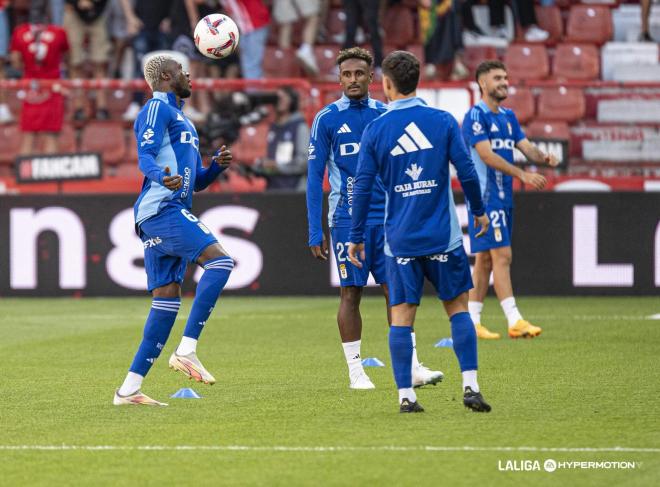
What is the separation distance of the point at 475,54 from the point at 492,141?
8729 millimetres

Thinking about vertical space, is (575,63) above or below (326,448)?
above

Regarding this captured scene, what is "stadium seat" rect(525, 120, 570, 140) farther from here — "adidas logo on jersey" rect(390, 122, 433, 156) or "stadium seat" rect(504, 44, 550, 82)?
"adidas logo on jersey" rect(390, 122, 433, 156)

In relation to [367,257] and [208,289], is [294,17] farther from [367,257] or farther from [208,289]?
[208,289]

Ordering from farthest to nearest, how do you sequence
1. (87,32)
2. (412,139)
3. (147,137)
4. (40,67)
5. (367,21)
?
(87,32) < (367,21) < (40,67) < (147,137) < (412,139)

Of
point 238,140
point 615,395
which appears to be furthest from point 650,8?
point 615,395

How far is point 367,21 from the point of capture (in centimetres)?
2016

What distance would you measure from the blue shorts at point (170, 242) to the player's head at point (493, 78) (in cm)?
442

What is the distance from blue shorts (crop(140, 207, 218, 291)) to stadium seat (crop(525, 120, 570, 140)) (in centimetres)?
877

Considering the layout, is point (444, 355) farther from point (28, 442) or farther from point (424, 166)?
point (28, 442)

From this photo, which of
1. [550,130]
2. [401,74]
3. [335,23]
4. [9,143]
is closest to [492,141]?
[550,130]

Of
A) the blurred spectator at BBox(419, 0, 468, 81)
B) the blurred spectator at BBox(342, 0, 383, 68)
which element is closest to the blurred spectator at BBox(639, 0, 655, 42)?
the blurred spectator at BBox(419, 0, 468, 81)

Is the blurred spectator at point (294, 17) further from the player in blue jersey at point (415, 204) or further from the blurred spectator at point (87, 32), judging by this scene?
the player in blue jersey at point (415, 204)

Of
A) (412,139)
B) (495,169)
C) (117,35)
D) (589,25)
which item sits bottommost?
(495,169)

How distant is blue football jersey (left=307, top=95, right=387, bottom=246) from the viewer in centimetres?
920
